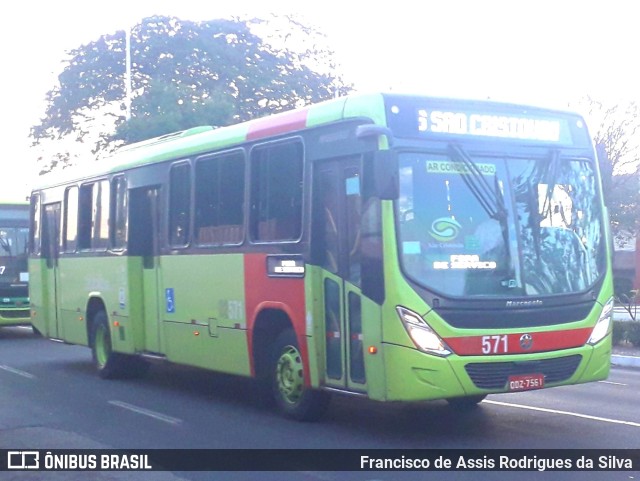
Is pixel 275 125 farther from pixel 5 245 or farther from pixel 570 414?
pixel 5 245

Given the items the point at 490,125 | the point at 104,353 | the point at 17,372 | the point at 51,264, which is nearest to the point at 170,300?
the point at 104,353

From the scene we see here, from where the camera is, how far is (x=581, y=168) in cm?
1048

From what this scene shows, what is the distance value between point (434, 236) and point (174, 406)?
4788 millimetres

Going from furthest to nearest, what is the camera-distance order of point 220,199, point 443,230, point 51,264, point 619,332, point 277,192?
point 619,332 < point 51,264 < point 220,199 < point 277,192 < point 443,230

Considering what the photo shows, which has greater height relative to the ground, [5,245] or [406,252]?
[5,245]

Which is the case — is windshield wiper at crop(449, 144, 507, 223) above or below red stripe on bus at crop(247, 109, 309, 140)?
below

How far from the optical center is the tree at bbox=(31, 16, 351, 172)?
38.8 meters

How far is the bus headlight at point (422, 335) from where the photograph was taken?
927 cm

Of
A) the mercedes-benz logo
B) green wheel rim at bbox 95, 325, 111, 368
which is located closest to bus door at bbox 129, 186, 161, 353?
green wheel rim at bbox 95, 325, 111, 368

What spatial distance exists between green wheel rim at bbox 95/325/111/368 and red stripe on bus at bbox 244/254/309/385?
4.83 metres

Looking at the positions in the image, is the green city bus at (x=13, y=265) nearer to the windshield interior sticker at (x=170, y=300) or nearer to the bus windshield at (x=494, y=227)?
the windshield interior sticker at (x=170, y=300)

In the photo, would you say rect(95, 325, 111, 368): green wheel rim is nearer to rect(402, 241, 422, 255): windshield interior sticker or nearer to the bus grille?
rect(402, 241, 422, 255): windshield interior sticker

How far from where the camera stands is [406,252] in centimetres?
942

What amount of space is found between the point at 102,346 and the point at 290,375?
19.3ft
